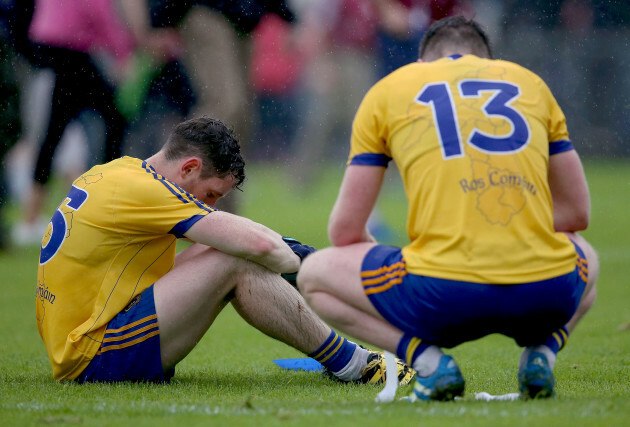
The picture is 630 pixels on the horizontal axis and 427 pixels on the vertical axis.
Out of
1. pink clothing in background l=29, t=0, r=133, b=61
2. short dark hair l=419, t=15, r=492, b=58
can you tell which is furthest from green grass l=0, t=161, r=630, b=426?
pink clothing in background l=29, t=0, r=133, b=61

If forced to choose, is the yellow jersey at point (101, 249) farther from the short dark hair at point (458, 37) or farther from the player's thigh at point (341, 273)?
the short dark hair at point (458, 37)

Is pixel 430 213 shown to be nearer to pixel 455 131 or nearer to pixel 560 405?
pixel 455 131

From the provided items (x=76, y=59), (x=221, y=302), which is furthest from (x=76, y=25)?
(x=221, y=302)

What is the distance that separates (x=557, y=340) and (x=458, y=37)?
98cm

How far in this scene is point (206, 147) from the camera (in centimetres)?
354

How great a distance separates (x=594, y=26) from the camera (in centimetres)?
1611

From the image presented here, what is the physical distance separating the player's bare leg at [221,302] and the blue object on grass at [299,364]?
1.54 feet

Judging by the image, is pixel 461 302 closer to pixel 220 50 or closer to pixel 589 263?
pixel 589 263

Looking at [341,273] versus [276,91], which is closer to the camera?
[341,273]

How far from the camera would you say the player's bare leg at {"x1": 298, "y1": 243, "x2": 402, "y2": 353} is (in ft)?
9.24

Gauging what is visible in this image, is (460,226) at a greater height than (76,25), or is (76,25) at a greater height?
(76,25)

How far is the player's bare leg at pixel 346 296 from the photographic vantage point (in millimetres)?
2816

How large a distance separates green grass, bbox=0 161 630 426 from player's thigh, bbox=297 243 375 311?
0.33 m

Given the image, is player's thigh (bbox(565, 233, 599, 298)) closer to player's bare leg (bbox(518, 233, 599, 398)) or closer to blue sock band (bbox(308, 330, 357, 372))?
player's bare leg (bbox(518, 233, 599, 398))
